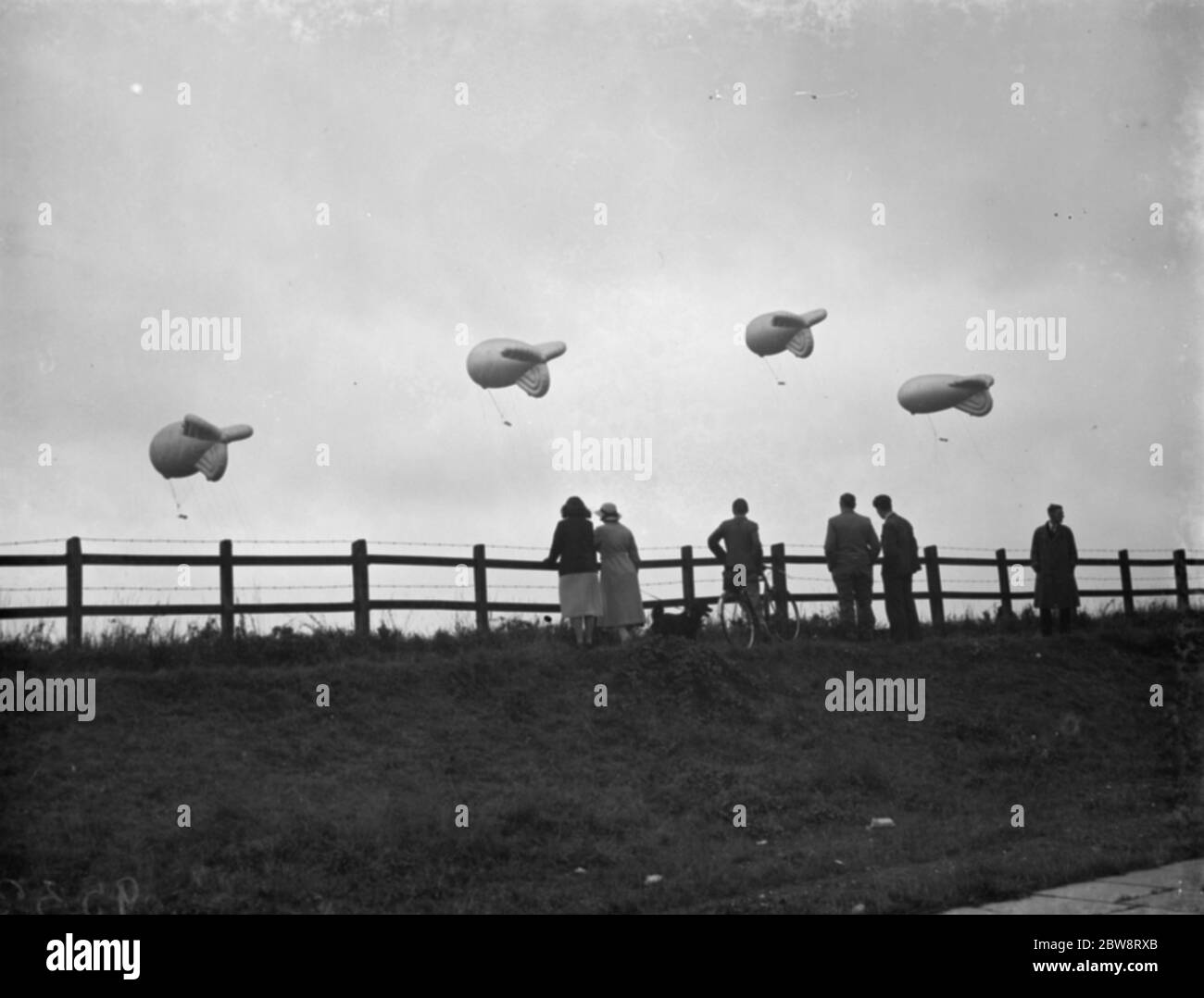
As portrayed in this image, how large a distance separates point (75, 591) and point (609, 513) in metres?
5.73

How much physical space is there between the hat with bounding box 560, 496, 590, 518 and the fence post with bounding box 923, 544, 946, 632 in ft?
21.0

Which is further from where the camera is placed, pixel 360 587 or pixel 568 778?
pixel 360 587

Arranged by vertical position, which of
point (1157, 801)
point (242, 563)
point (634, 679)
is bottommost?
point (1157, 801)

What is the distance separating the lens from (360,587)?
47.9ft

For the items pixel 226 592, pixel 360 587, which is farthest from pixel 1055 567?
pixel 226 592

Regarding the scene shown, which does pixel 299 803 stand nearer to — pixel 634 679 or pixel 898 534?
pixel 634 679

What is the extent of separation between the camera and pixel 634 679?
13445 mm

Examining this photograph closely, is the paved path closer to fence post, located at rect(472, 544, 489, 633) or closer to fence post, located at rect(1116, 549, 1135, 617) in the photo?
fence post, located at rect(472, 544, 489, 633)

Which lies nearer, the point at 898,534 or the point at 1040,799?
the point at 1040,799
